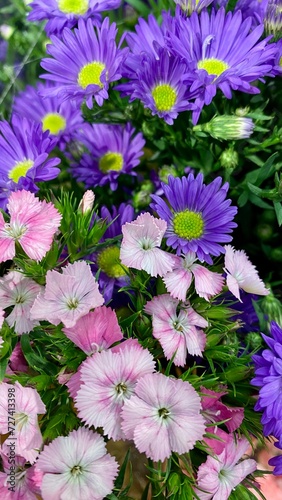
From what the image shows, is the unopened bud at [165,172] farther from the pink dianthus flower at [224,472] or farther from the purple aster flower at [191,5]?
the pink dianthus flower at [224,472]

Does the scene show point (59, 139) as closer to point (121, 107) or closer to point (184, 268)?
point (121, 107)

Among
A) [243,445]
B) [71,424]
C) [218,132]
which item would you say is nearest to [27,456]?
[71,424]

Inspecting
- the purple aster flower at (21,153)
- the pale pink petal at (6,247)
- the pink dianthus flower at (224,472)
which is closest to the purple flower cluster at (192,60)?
the purple aster flower at (21,153)

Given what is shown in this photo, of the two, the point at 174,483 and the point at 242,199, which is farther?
the point at 242,199

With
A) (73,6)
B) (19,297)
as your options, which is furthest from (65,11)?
(19,297)

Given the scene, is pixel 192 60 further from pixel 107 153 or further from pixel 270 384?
pixel 270 384

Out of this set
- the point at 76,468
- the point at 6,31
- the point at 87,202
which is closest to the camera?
A: the point at 76,468
